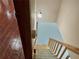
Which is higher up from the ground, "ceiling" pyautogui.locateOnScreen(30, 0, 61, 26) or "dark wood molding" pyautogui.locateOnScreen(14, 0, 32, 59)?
"dark wood molding" pyautogui.locateOnScreen(14, 0, 32, 59)

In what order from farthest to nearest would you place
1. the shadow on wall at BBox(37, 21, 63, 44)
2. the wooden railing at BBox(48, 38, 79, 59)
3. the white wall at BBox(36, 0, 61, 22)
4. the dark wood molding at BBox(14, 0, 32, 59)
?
1. the shadow on wall at BBox(37, 21, 63, 44)
2. the white wall at BBox(36, 0, 61, 22)
3. the wooden railing at BBox(48, 38, 79, 59)
4. the dark wood molding at BBox(14, 0, 32, 59)

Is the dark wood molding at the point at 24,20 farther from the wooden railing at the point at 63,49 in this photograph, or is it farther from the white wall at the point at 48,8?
the white wall at the point at 48,8

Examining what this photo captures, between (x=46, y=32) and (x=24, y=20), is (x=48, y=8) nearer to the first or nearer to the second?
(x=46, y=32)

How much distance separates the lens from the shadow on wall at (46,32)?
696 centimetres

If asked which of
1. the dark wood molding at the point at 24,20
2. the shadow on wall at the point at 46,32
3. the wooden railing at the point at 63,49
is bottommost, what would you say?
the shadow on wall at the point at 46,32

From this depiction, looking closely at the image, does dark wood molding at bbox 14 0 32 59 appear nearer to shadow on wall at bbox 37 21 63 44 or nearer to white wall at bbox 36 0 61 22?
white wall at bbox 36 0 61 22

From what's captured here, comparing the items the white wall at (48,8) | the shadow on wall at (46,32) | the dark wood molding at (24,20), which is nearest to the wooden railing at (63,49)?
the dark wood molding at (24,20)

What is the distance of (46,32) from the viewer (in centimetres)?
704

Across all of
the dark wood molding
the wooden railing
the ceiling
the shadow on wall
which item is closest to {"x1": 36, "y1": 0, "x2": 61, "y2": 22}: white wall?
the ceiling

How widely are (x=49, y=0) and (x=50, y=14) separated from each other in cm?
118

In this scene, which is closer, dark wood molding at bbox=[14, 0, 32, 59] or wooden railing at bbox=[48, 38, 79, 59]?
dark wood molding at bbox=[14, 0, 32, 59]

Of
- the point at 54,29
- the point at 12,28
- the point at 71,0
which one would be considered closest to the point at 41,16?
the point at 54,29

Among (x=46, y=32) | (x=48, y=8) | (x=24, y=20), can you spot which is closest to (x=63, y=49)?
(x=48, y=8)

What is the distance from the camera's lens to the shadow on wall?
6961 mm
